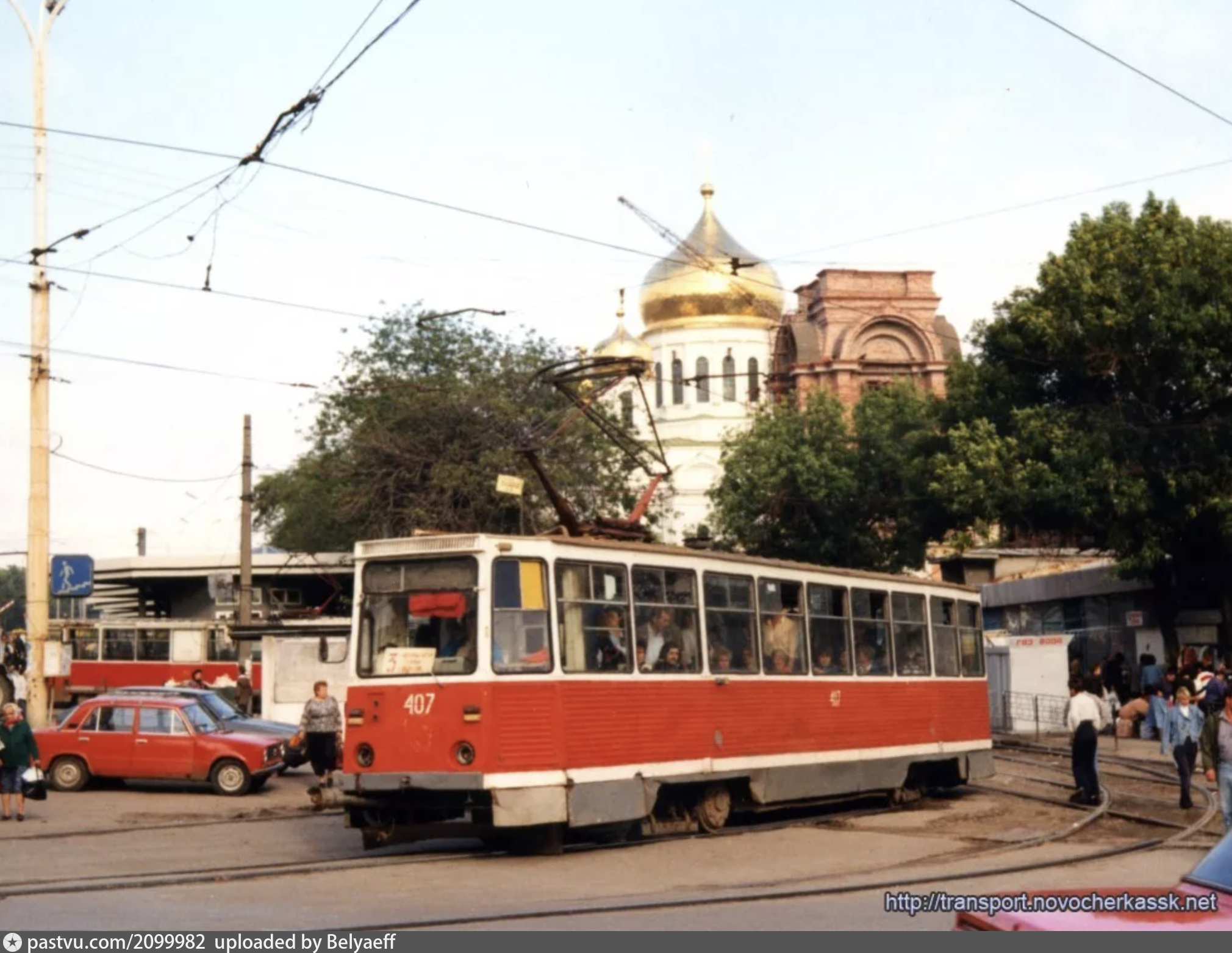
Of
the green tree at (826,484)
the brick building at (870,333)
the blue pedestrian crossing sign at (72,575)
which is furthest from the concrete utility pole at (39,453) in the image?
the brick building at (870,333)

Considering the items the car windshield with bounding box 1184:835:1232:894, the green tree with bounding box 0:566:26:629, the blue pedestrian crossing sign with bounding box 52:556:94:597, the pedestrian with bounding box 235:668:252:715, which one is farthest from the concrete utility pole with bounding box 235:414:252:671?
the green tree with bounding box 0:566:26:629

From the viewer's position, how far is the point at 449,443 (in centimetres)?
4547

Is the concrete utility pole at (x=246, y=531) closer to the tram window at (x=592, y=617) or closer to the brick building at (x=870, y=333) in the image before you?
the tram window at (x=592, y=617)

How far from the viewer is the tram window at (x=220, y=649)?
43719 mm

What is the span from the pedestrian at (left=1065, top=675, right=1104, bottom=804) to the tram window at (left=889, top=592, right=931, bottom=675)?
1.83 meters

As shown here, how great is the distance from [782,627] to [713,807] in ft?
6.80

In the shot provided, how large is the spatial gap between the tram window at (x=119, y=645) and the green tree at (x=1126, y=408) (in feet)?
70.9

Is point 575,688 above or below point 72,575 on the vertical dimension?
below

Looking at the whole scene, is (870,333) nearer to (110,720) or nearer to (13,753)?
(110,720)

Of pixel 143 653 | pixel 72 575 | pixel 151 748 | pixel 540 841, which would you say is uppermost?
pixel 72 575

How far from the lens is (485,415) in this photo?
45.7 metres

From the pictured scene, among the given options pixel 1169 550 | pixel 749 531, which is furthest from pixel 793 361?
pixel 1169 550

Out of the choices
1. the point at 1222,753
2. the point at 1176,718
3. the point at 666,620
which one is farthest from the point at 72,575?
the point at 1222,753

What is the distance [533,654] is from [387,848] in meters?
2.85
